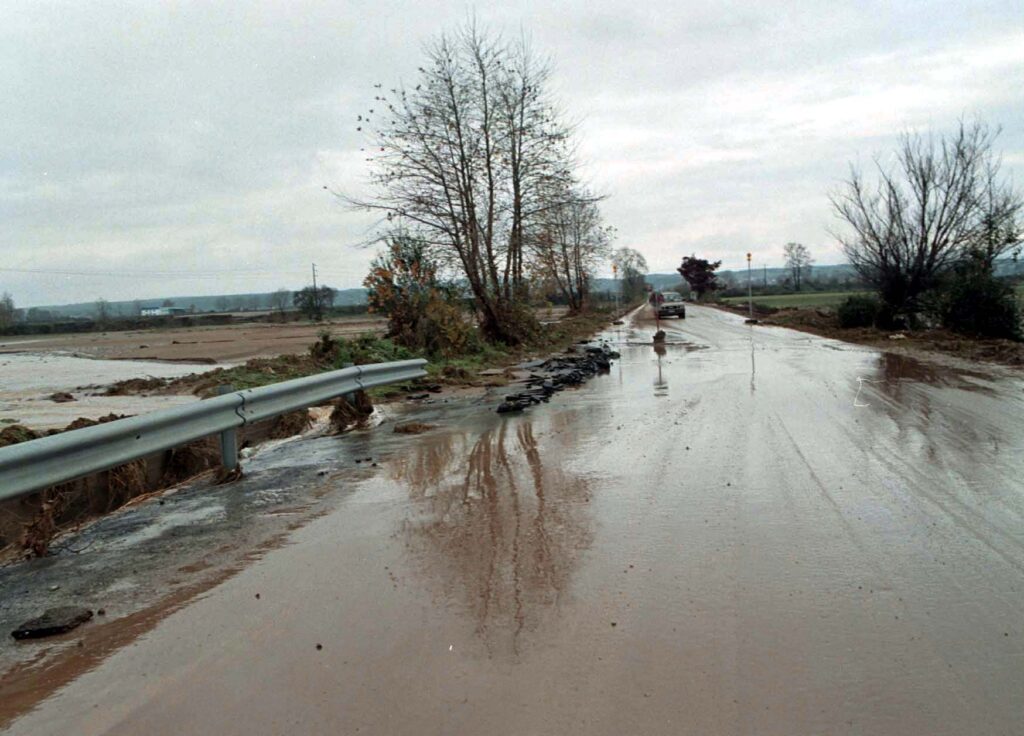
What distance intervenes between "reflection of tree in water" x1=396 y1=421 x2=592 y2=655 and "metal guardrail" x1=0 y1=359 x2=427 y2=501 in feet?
5.68

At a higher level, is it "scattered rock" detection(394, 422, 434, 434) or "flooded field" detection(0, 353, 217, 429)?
"scattered rock" detection(394, 422, 434, 434)

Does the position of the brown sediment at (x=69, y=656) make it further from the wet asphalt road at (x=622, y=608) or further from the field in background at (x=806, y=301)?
the field in background at (x=806, y=301)

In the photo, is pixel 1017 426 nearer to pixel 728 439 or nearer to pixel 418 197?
pixel 728 439

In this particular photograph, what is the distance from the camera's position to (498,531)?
18.8 feet

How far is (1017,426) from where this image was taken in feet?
30.0

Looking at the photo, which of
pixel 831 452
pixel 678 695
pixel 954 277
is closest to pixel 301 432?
pixel 831 452

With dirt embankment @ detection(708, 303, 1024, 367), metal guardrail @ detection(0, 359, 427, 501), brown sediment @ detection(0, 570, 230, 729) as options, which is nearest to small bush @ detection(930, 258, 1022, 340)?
dirt embankment @ detection(708, 303, 1024, 367)

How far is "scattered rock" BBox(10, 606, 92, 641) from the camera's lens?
4270mm

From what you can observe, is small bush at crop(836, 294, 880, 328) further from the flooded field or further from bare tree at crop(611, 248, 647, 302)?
bare tree at crop(611, 248, 647, 302)

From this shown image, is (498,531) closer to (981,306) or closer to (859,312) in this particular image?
(981,306)

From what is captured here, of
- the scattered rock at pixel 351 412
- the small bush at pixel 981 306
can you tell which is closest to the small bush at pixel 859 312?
the small bush at pixel 981 306

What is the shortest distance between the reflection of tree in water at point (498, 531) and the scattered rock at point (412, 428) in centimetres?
154

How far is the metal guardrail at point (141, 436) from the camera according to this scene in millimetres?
5441

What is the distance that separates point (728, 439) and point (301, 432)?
549cm
